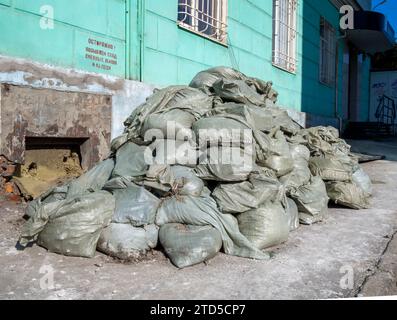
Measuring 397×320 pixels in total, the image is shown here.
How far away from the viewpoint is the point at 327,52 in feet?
36.1

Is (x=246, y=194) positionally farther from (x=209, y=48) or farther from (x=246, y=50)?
(x=246, y=50)

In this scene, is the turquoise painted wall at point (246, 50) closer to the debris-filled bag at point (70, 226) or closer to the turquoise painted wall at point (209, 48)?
the turquoise painted wall at point (209, 48)

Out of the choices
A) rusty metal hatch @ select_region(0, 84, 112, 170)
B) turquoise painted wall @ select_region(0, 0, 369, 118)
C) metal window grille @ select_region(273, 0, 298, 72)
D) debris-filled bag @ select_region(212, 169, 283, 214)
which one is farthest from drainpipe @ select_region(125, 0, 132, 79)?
metal window grille @ select_region(273, 0, 298, 72)

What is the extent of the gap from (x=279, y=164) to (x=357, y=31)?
10295mm

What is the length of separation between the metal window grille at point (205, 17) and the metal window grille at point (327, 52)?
526cm

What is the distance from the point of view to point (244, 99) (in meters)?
3.87

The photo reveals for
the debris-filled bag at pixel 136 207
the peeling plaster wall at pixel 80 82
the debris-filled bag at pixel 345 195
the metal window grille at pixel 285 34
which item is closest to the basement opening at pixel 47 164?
the peeling plaster wall at pixel 80 82

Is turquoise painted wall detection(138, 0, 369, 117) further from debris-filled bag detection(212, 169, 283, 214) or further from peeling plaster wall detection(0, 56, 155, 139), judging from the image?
debris-filled bag detection(212, 169, 283, 214)

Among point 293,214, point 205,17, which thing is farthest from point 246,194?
point 205,17

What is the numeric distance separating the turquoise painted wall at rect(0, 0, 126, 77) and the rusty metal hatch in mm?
323

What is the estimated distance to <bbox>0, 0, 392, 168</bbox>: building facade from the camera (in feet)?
12.0

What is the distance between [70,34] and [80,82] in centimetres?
46
